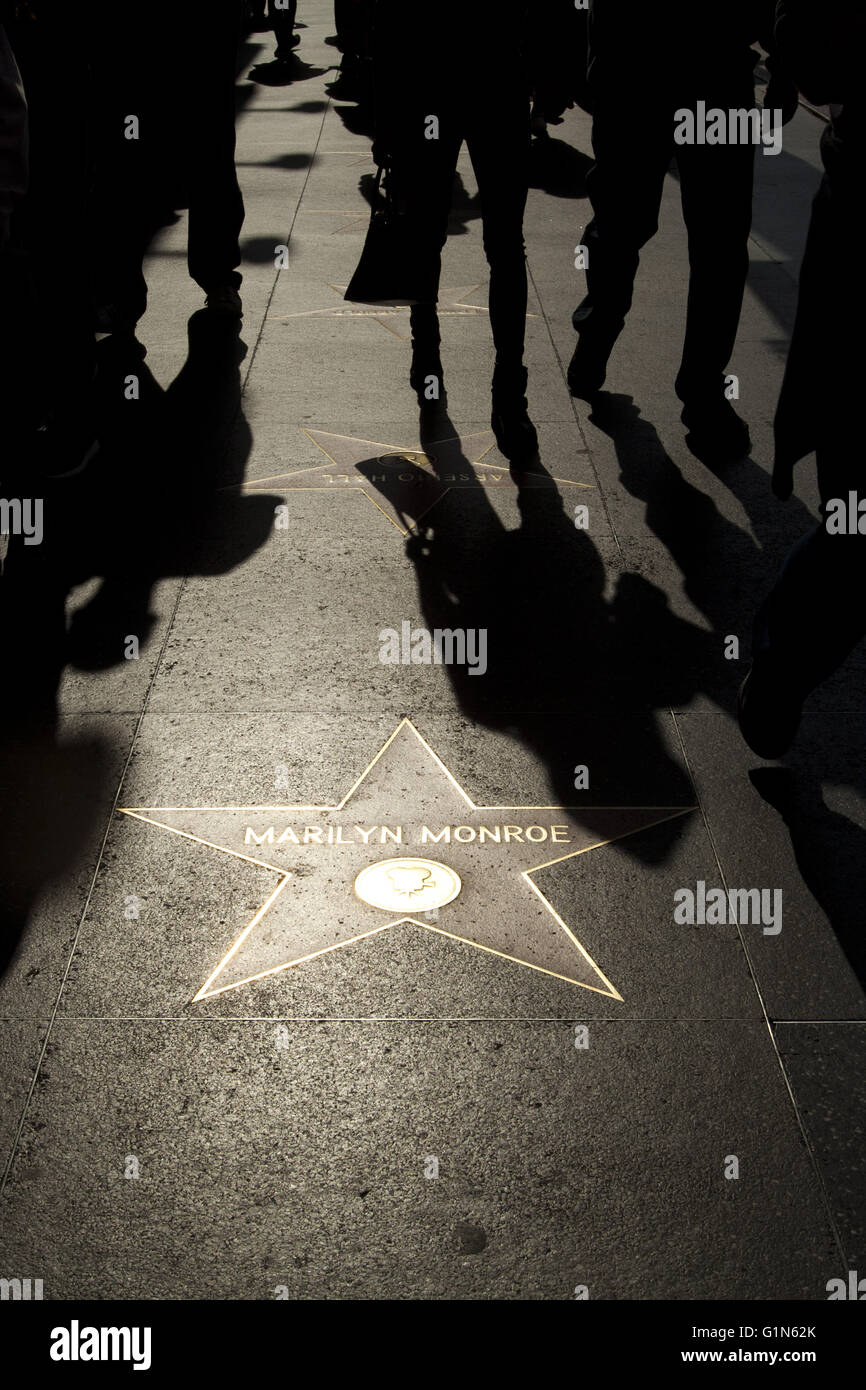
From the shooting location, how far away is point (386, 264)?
4.83 meters

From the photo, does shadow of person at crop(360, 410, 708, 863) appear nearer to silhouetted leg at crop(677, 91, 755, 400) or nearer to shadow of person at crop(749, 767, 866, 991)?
shadow of person at crop(749, 767, 866, 991)

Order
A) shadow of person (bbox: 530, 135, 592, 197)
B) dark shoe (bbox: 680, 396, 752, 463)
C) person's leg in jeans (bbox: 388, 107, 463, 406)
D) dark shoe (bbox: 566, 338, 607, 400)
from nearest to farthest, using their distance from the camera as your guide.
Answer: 1. person's leg in jeans (bbox: 388, 107, 463, 406)
2. dark shoe (bbox: 680, 396, 752, 463)
3. dark shoe (bbox: 566, 338, 607, 400)
4. shadow of person (bbox: 530, 135, 592, 197)

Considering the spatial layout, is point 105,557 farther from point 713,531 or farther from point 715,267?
point 715,267

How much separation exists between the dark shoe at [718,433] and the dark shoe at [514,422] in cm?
67

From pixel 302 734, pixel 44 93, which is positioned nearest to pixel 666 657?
pixel 302 734

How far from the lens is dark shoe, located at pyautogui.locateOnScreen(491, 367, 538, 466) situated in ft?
16.0

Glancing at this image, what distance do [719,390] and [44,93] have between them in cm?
265

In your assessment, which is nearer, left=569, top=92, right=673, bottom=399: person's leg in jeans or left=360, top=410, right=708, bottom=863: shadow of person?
left=360, top=410, right=708, bottom=863: shadow of person

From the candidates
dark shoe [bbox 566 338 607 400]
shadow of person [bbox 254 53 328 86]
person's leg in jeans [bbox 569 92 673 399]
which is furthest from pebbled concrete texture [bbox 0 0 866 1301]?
shadow of person [bbox 254 53 328 86]

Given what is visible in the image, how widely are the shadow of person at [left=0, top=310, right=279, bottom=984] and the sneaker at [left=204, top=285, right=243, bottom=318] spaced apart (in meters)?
0.20

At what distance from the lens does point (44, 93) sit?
13.9 ft

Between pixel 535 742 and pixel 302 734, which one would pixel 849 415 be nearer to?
pixel 535 742

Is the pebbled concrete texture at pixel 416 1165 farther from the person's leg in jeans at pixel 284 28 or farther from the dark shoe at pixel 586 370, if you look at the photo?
the person's leg in jeans at pixel 284 28

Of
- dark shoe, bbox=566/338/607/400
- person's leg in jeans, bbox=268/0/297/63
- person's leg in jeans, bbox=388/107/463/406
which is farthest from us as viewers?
person's leg in jeans, bbox=268/0/297/63
